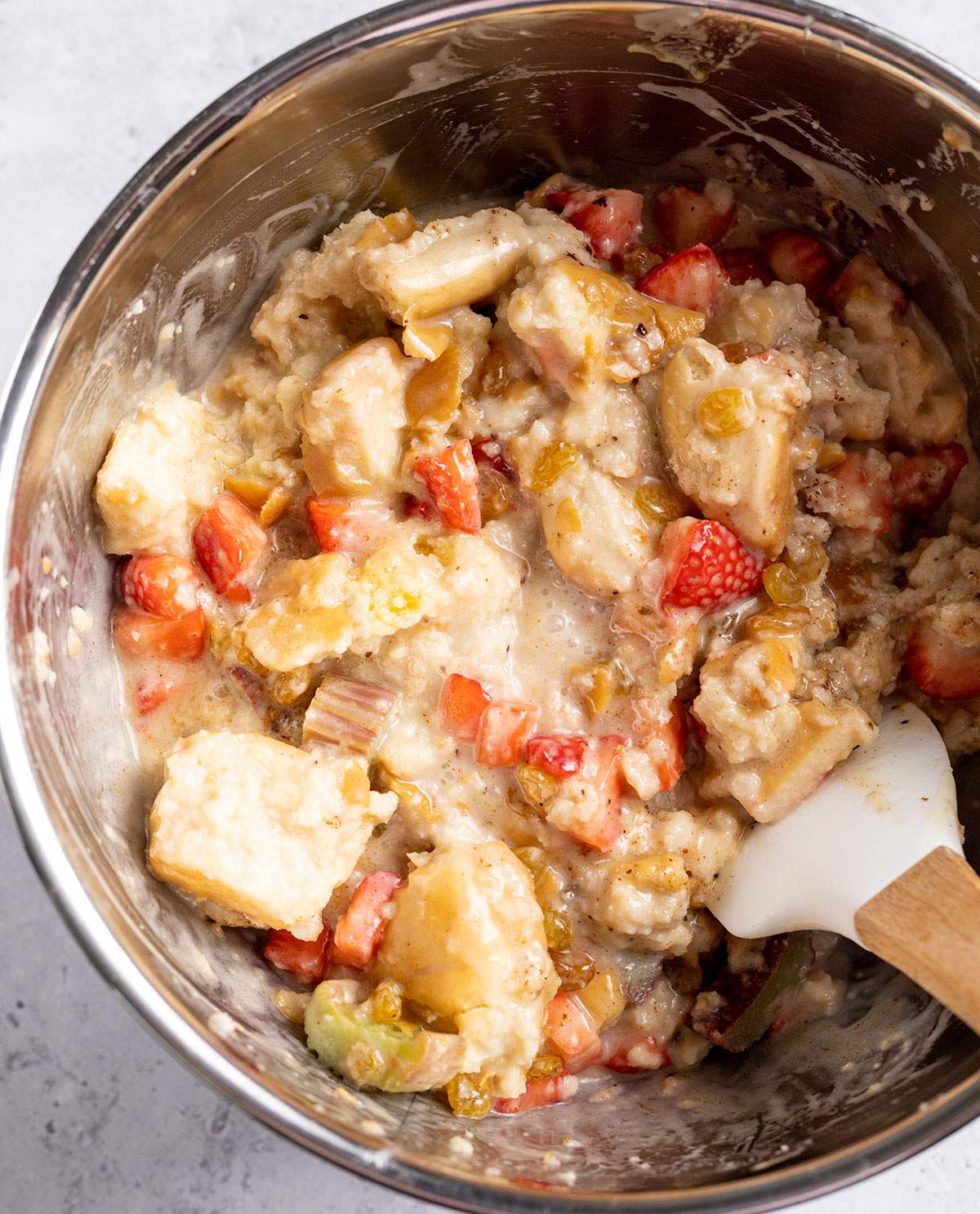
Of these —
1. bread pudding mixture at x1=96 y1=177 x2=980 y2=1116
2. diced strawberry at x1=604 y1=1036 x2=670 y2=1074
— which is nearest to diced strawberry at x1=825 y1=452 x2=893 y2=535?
bread pudding mixture at x1=96 y1=177 x2=980 y2=1116

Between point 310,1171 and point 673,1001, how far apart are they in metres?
0.84

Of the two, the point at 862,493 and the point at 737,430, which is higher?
the point at 737,430

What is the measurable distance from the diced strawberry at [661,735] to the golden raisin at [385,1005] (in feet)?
2.09

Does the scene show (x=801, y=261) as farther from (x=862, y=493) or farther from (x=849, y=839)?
(x=849, y=839)

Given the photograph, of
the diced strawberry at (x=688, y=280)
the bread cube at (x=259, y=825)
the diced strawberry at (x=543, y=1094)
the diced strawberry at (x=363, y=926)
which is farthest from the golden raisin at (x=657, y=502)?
the diced strawberry at (x=543, y=1094)

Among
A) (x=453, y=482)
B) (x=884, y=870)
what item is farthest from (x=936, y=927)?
(x=453, y=482)

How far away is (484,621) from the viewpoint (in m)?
2.31

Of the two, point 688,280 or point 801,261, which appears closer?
point 688,280

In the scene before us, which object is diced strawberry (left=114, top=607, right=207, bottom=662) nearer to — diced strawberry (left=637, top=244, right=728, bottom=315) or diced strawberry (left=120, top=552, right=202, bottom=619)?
diced strawberry (left=120, top=552, right=202, bottom=619)

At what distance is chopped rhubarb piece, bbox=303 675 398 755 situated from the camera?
7.43 feet

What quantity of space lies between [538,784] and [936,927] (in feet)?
2.40

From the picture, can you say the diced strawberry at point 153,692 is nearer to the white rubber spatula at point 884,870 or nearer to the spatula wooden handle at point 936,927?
the white rubber spatula at point 884,870

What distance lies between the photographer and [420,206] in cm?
256

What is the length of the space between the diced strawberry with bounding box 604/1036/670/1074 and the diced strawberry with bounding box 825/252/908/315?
156 cm
